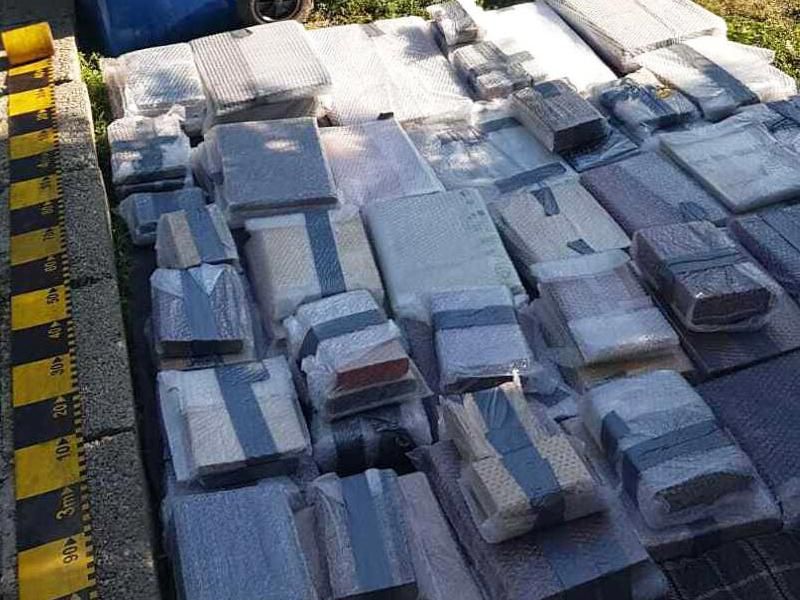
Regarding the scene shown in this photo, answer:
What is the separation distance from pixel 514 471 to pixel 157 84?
312cm

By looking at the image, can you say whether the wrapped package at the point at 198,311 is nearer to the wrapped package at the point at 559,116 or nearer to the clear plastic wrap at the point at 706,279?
the clear plastic wrap at the point at 706,279

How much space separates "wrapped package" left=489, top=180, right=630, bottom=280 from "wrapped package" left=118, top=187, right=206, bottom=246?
1.40 metres

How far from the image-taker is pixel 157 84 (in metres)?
5.34

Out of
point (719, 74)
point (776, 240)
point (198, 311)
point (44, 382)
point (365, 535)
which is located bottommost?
point (44, 382)

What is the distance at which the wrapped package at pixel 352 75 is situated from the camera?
17.8ft

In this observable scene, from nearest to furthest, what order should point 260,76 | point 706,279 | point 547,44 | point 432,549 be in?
1. point 432,549
2. point 706,279
3. point 260,76
4. point 547,44

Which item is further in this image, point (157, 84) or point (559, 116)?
point (157, 84)

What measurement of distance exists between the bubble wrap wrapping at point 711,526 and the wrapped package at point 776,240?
3.59ft

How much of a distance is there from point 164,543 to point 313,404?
0.72 metres

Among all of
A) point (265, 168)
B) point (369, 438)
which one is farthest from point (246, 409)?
point (265, 168)

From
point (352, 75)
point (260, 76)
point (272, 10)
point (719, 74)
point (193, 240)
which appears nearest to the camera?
point (193, 240)

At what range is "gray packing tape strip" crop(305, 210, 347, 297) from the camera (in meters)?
4.24

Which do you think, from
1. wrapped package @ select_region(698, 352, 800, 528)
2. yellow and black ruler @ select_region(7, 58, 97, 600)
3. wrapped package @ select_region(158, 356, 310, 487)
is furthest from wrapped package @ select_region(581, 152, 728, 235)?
yellow and black ruler @ select_region(7, 58, 97, 600)

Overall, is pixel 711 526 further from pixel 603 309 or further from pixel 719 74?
pixel 719 74
